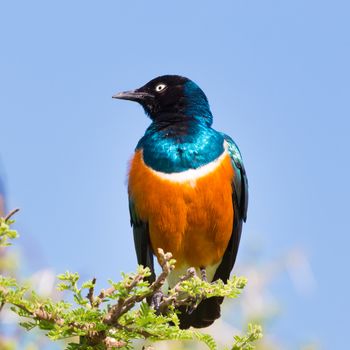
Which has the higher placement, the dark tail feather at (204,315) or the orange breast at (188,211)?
the orange breast at (188,211)

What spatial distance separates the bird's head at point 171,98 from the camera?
6.74 meters

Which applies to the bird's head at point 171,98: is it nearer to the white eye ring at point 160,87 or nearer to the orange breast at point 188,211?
the white eye ring at point 160,87

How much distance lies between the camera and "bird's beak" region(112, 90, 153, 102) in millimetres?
7074

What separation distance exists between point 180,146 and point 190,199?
49 cm

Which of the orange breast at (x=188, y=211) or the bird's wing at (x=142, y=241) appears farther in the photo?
the bird's wing at (x=142, y=241)

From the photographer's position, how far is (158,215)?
5961 mm

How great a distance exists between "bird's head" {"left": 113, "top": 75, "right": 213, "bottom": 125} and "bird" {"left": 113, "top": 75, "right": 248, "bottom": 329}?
0.40 ft

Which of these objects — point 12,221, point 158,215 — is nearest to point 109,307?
point 12,221

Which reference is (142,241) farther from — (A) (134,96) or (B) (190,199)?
(A) (134,96)

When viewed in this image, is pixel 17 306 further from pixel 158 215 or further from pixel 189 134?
pixel 189 134

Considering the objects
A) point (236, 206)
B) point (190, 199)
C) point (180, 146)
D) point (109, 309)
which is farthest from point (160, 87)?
point (109, 309)

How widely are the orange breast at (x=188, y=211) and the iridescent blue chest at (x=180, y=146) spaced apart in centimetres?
10

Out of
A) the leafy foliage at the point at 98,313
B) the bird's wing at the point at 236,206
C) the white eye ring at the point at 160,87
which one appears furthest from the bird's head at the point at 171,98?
the leafy foliage at the point at 98,313

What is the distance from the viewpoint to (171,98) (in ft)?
22.7
